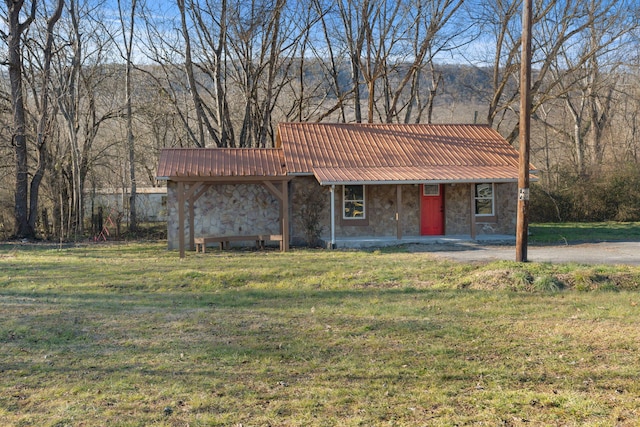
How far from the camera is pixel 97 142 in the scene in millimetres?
31062

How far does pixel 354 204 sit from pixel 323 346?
12217 millimetres

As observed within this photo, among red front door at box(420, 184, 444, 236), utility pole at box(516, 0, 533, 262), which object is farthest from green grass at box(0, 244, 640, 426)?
red front door at box(420, 184, 444, 236)

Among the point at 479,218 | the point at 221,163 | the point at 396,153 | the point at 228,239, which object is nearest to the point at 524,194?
the point at 479,218

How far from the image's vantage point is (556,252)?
48.7 feet

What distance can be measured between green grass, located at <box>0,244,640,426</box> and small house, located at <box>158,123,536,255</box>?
18.6 feet

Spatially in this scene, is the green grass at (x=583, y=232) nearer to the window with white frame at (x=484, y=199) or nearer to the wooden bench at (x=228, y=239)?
the window with white frame at (x=484, y=199)

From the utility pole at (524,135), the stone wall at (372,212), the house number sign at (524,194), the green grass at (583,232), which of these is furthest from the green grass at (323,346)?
the green grass at (583,232)

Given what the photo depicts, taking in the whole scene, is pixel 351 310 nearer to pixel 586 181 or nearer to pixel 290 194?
pixel 290 194

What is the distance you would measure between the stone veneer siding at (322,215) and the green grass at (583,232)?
1.56m

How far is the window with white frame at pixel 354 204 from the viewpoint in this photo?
1855cm

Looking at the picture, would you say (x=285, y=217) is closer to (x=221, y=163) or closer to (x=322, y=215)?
(x=322, y=215)

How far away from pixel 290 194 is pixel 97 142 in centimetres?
1719

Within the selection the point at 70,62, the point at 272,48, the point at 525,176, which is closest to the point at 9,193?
the point at 70,62

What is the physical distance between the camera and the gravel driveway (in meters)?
13.2
